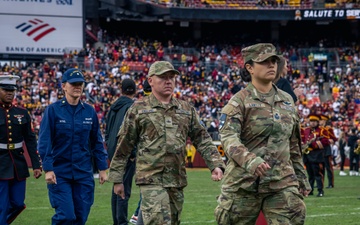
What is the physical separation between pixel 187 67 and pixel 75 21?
Answer: 687 cm

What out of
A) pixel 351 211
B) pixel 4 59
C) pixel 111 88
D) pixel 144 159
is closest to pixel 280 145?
pixel 144 159

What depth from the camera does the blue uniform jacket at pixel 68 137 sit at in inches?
384

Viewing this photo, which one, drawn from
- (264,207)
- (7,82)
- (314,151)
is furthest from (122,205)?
(314,151)

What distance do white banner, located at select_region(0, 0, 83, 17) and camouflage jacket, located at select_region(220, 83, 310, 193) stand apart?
3966 cm

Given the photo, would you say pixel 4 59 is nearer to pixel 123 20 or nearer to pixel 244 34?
pixel 123 20

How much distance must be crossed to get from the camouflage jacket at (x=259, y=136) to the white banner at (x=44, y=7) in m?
39.7

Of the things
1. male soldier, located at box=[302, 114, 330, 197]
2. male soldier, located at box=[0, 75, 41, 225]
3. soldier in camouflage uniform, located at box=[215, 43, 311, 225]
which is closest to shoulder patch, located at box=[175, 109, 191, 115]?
soldier in camouflage uniform, located at box=[215, 43, 311, 225]

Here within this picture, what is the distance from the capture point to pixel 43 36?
47.2 meters

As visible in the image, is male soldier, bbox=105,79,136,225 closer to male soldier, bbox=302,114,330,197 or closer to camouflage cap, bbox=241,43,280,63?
camouflage cap, bbox=241,43,280,63

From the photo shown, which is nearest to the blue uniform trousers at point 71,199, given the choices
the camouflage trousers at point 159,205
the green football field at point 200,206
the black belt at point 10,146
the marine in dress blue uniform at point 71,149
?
the marine in dress blue uniform at point 71,149

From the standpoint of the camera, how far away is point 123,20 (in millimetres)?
54250

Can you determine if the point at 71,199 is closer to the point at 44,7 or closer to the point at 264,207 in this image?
the point at 264,207

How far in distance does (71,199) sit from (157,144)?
171 centimetres

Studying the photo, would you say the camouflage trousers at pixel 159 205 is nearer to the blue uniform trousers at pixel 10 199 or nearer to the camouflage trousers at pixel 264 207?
the camouflage trousers at pixel 264 207
